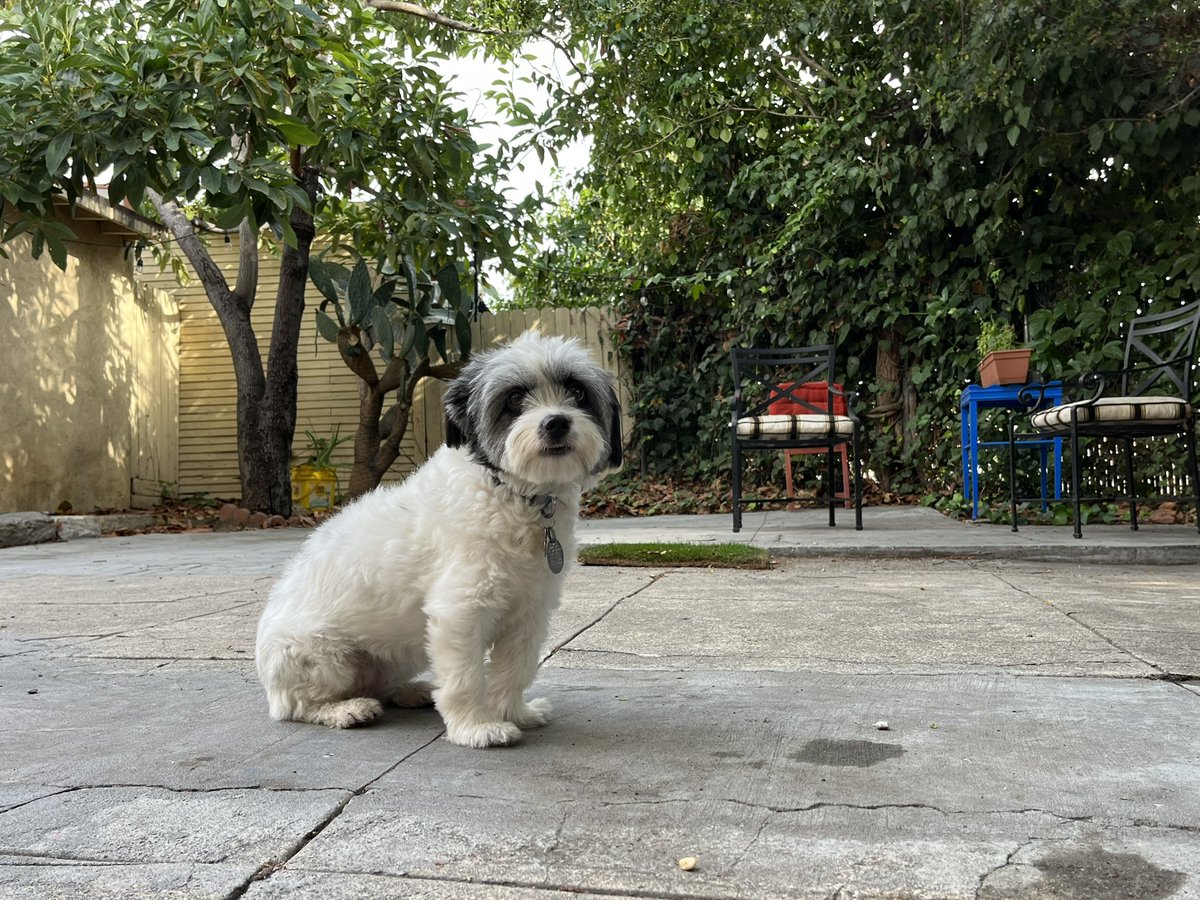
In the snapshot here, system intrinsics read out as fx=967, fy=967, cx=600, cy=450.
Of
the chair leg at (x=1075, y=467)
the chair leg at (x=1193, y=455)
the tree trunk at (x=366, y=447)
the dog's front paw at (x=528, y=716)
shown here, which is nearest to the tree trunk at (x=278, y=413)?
the tree trunk at (x=366, y=447)

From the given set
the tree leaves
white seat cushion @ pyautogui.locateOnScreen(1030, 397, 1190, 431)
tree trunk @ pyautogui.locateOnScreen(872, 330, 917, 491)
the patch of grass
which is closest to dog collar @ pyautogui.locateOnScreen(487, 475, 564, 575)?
the patch of grass

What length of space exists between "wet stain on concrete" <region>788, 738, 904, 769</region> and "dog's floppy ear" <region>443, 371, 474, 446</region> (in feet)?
3.74

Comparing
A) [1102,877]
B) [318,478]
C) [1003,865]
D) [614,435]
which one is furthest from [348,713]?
[318,478]

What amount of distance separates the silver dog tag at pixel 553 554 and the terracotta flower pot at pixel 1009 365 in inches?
266

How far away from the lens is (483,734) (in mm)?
2340

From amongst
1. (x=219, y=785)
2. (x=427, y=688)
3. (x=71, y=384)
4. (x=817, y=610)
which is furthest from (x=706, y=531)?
(x=71, y=384)

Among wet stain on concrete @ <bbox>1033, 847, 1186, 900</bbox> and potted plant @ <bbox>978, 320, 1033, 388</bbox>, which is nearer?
wet stain on concrete @ <bbox>1033, 847, 1186, 900</bbox>

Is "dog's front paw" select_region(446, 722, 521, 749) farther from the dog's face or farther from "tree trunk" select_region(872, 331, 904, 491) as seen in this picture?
"tree trunk" select_region(872, 331, 904, 491)

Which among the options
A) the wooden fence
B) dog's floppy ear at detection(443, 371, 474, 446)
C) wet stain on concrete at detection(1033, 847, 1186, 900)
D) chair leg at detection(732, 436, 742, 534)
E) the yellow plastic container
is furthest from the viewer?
the wooden fence

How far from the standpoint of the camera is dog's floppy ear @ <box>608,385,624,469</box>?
2781mm

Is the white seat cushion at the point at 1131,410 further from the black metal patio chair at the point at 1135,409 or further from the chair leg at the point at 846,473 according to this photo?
the chair leg at the point at 846,473

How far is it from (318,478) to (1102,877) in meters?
12.5

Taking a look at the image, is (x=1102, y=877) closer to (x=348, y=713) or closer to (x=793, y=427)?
(x=348, y=713)

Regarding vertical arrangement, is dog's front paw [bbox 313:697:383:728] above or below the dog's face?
below
